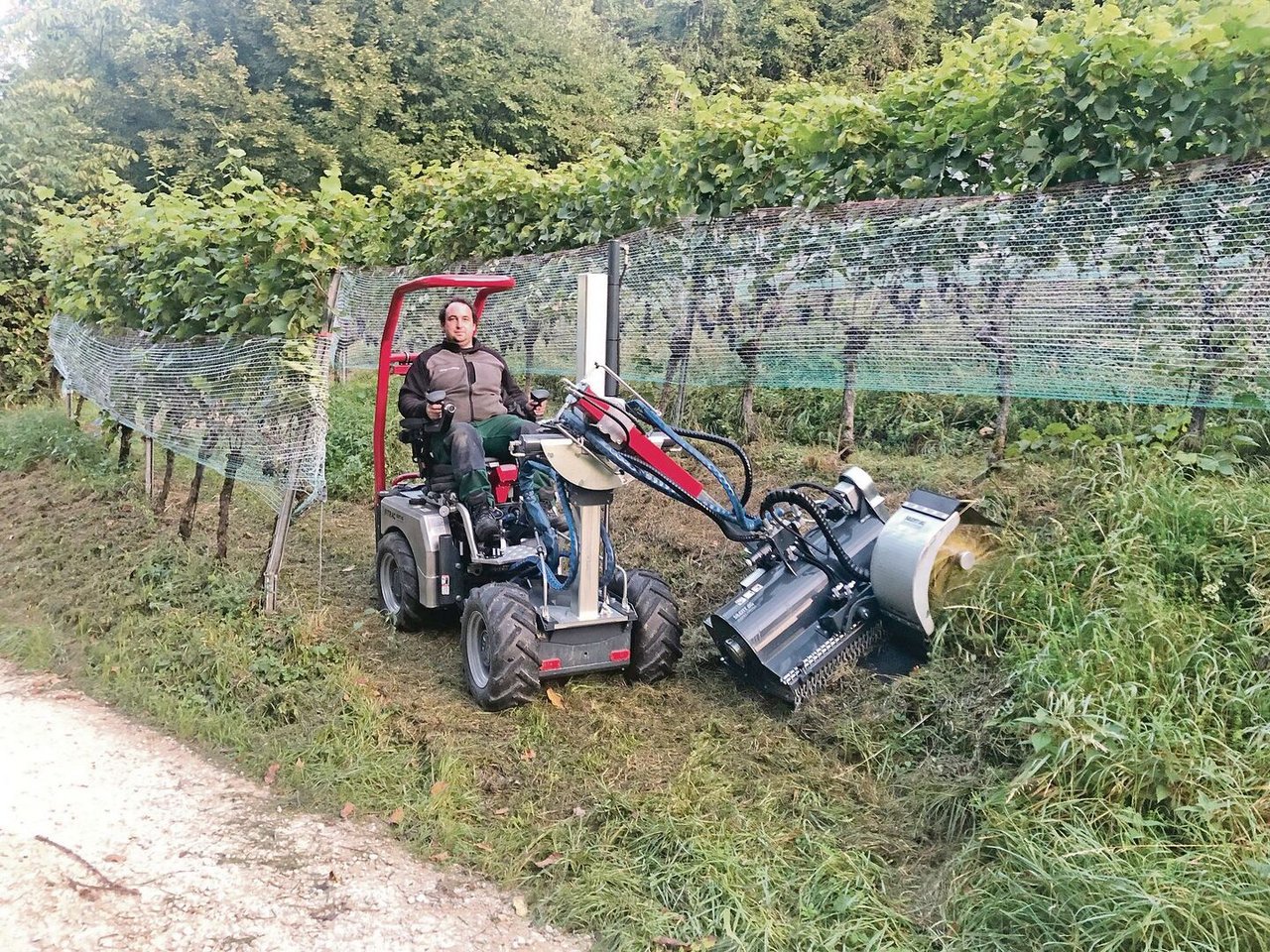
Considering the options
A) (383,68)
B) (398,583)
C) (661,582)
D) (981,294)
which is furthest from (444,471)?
(383,68)

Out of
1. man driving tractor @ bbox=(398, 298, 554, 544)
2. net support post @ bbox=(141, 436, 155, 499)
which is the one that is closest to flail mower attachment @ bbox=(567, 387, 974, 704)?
man driving tractor @ bbox=(398, 298, 554, 544)

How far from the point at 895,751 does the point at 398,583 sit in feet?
10.0

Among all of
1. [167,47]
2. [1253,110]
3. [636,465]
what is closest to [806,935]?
[636,465]

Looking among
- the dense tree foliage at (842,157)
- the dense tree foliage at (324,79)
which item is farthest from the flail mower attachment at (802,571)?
the dense tree foliage at (324,79)

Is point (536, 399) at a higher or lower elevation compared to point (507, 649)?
higher

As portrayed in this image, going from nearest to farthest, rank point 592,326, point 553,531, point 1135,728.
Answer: point 1135,728 → point 592,326 → point 553,531

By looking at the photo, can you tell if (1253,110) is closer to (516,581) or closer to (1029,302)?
(1029,302)

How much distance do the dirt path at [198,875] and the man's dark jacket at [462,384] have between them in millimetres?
2162

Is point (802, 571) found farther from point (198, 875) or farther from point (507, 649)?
point (198, 875)

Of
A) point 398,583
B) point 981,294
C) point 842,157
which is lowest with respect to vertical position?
point 398,583

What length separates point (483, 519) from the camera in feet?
15.9

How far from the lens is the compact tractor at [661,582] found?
3.79 m

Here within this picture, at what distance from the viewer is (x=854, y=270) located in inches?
217

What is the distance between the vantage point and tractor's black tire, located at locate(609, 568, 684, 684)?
4.32 meters
